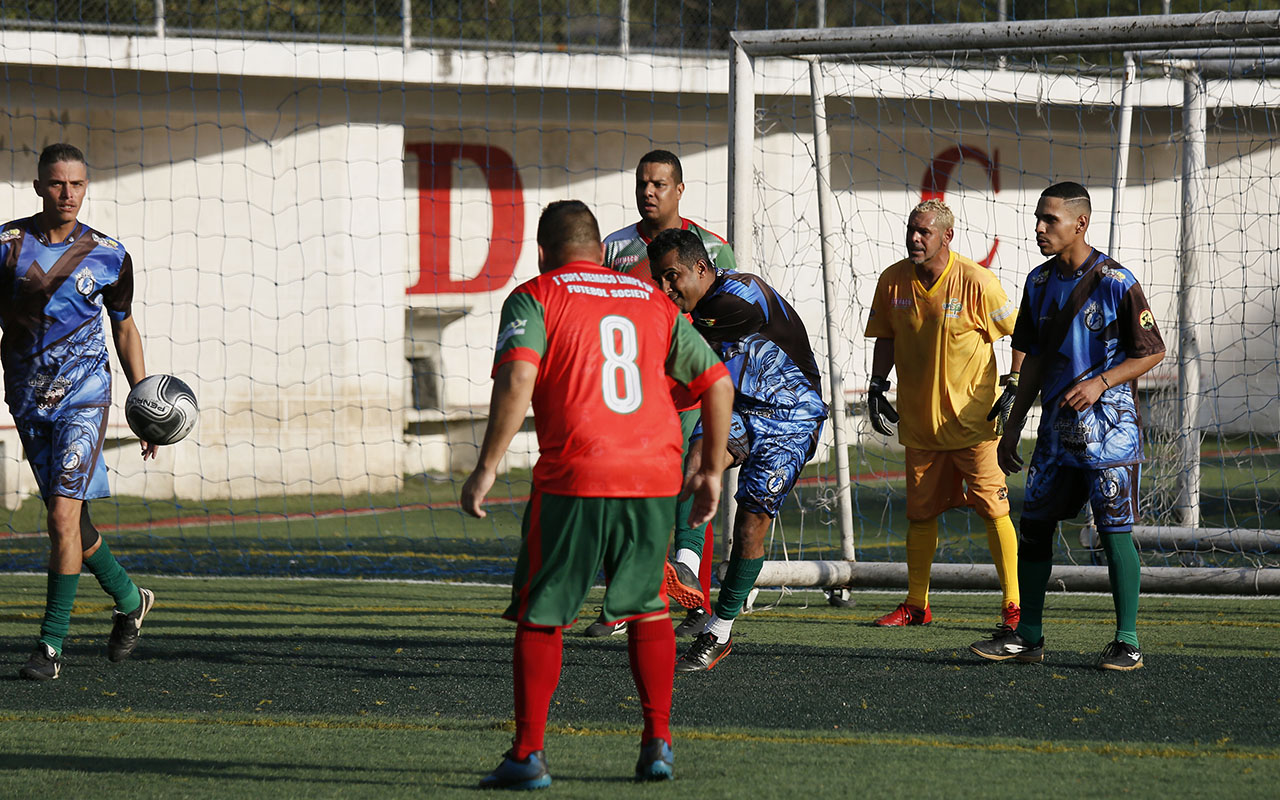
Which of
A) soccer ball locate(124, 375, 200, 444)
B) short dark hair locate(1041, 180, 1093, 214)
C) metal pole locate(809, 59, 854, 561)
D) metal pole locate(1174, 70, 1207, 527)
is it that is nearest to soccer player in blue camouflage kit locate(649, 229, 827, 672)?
short dark hair locate(1041, 180, 1093, 214)

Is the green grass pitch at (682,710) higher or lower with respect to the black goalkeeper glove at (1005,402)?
lower

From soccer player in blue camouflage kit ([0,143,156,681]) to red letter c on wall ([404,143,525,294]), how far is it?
8383 mm

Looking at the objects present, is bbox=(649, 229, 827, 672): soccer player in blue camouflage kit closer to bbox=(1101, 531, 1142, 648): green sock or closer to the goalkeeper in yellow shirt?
the goalkeeper in yellow shirt

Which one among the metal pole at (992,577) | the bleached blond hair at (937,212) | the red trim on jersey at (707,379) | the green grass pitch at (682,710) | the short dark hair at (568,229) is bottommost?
the green grass pitch at (682,710)

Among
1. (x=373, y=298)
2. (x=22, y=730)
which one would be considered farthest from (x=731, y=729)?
(x=373, y=298)

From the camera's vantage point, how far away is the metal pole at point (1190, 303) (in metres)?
8.52

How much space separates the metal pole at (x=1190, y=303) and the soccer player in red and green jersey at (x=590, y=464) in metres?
5.75

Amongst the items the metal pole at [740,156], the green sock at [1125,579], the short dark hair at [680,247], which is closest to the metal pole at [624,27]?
the metal pole at [740,156]

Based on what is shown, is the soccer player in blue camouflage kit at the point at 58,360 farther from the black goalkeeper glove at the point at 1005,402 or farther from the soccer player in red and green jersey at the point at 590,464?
the black goalkeeper glove at the point at 1005,402

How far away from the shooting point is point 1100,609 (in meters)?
6.86

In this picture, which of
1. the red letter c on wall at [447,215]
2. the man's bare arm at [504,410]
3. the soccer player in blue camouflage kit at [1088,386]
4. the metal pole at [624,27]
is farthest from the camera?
the red letter c on wall at [447,215]

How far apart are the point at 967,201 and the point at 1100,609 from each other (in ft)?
→ 30.0

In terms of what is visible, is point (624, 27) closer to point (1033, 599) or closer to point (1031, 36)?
point (1031, 36)

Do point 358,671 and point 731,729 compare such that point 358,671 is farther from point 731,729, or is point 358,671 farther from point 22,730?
point 731,729
